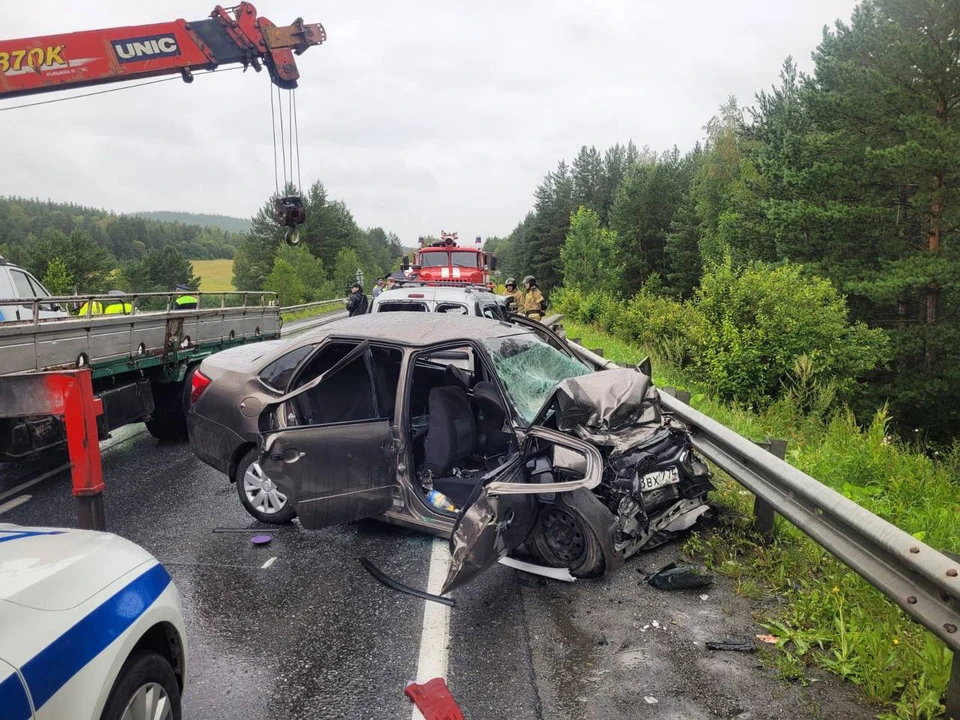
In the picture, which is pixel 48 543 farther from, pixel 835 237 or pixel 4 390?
pixel 835 237

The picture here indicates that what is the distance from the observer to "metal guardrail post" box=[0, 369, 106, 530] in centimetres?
412

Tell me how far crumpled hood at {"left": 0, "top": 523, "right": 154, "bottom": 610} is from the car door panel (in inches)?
72.7

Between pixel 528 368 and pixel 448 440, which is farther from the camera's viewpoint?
pixel 528 368

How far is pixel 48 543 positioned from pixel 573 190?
7740cm

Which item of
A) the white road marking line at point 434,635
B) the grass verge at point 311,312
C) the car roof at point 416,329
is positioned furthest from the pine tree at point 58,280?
the white road marking line at point 434,635

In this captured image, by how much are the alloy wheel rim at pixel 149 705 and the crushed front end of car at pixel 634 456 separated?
2536 mm

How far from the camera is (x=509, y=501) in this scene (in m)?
3.86

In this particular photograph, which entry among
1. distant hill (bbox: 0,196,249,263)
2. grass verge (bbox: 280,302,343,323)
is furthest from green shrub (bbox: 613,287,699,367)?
distant hill (bbox: 0,196,249,263)

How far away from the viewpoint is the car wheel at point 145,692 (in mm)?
2031

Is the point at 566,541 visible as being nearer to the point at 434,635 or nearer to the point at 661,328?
the point at 434,635

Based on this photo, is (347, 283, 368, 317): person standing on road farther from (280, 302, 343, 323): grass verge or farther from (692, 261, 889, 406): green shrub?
(280, 302, 343, 323): grass verge

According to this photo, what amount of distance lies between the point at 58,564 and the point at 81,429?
2.38 m

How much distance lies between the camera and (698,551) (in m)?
4.62

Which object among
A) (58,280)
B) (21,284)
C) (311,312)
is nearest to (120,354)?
(21,284)
